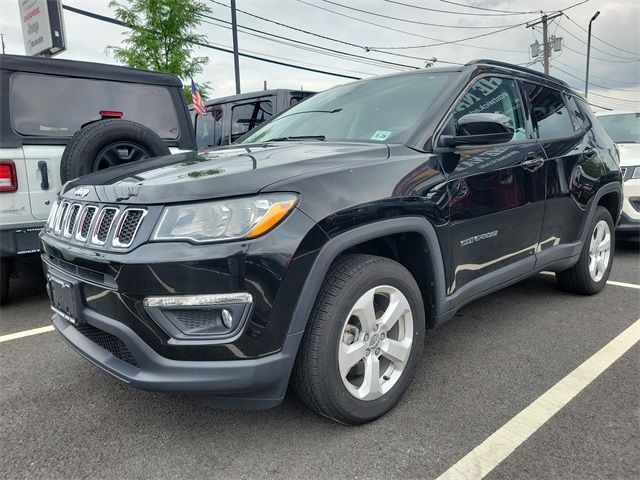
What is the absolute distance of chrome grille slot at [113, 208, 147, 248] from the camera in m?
1.89

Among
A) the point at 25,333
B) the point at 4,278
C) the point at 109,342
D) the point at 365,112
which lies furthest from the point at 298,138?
the point at 4,278

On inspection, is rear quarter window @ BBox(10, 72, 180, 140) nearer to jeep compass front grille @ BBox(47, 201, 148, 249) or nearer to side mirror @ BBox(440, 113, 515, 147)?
jeep compass front grille @ BBox(47, 201, 148, 249)

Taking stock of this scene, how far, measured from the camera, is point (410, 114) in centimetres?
278

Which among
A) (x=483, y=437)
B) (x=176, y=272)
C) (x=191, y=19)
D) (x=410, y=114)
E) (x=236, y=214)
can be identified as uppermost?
(x=191, y=19)

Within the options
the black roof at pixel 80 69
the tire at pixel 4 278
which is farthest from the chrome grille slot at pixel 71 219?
the black roof at pixel 80 69

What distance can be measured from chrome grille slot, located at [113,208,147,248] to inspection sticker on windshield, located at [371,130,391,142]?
1350mm

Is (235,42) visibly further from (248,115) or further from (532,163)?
(532,163)

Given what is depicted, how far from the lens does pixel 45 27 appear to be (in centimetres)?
807

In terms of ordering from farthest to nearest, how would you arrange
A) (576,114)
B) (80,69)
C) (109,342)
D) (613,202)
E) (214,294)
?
(80,69) → (613,202) → (576,114) → (109,342) → (214,294)

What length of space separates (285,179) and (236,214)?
252 mm

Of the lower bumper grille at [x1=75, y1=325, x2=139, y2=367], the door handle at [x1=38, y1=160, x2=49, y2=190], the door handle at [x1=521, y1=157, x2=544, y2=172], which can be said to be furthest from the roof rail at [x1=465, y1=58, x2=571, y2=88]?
the door handle at [x1=38, y1=160, x2=49, y2=190]

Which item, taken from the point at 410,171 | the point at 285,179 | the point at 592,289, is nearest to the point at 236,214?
the point at 285,179

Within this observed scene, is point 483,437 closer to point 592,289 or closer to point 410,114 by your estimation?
point 410,114

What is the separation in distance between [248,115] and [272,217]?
559 centimetres
